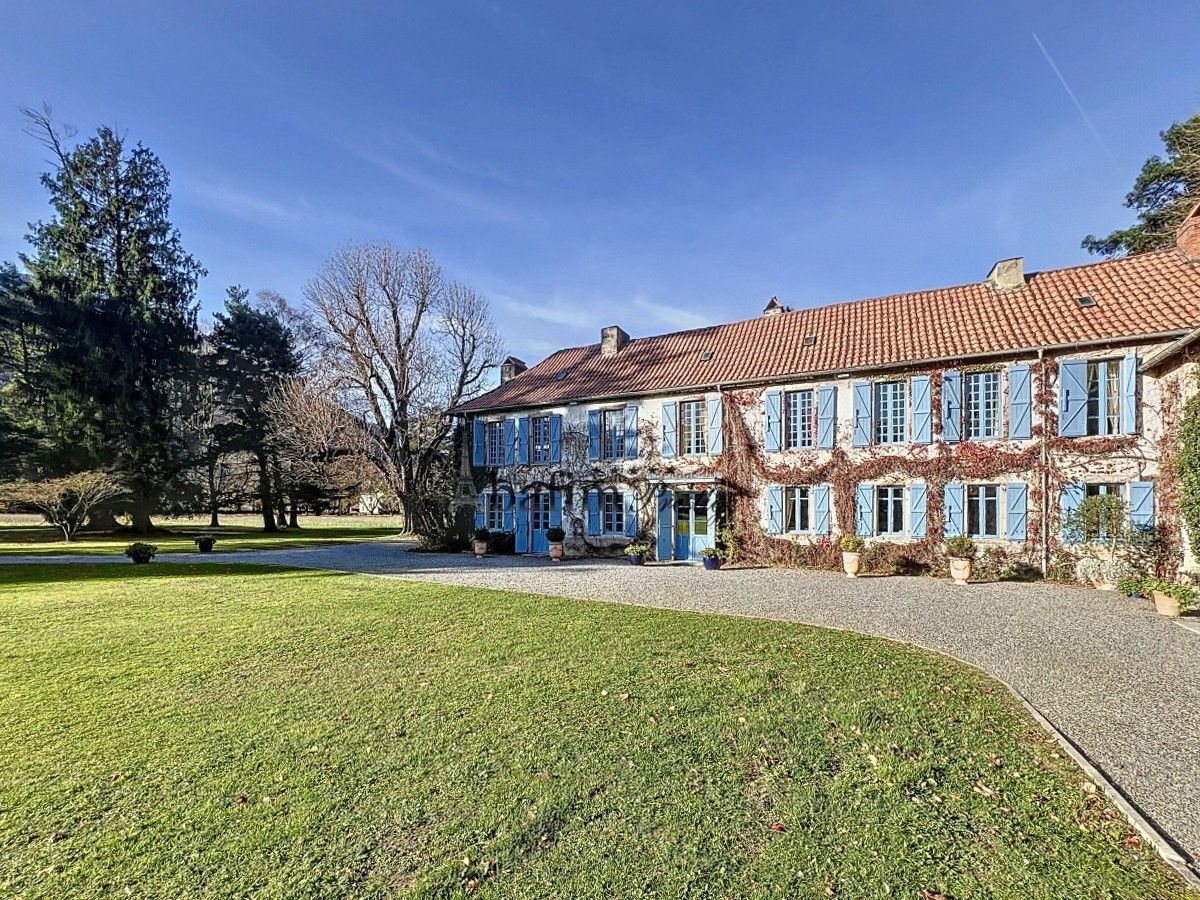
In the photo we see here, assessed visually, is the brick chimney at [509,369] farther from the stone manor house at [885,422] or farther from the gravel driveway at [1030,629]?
the gravel driveway at [1030,629]


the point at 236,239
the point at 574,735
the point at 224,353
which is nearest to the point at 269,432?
the point at 224,353

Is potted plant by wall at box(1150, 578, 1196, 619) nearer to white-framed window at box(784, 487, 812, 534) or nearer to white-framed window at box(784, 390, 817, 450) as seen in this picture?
white-framed window at box(784, 487, 812, 534)

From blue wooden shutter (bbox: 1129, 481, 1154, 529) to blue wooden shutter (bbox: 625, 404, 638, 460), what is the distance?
39.2 ft

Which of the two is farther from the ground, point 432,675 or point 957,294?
point 957,294

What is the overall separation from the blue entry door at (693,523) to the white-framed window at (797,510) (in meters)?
2.06

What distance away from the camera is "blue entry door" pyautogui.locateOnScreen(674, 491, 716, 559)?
16.3 m

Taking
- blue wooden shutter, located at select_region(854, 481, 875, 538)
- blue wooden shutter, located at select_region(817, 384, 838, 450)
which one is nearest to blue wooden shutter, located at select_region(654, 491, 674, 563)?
blue wooden shutter, located at select_region(817, 384, 838, 450)

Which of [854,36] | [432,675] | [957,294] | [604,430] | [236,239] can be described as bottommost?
[432,675]

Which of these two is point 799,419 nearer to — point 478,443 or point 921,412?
point 921,412

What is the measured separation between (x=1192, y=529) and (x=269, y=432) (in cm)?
3533

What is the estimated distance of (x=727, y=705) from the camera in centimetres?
507

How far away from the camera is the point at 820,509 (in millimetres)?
14938

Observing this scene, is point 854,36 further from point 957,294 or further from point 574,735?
point 574,735

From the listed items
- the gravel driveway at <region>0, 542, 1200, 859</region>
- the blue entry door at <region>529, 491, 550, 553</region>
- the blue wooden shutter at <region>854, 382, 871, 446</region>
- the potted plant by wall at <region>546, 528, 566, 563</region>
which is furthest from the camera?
the blue entry door at <region>529, 491, 550, 553</region>
